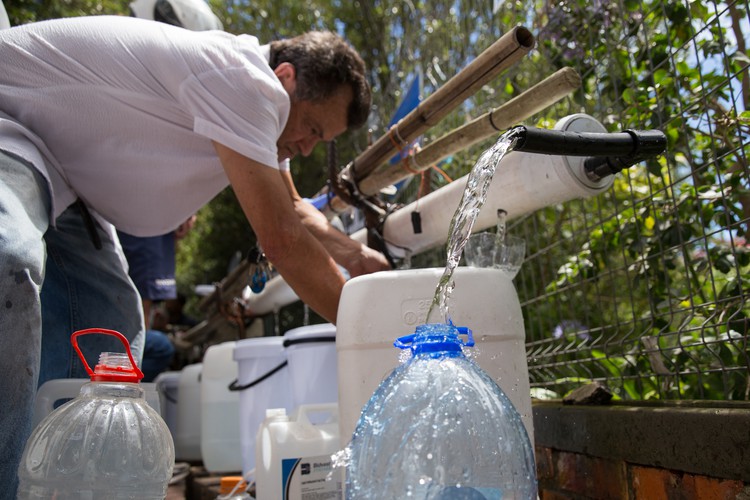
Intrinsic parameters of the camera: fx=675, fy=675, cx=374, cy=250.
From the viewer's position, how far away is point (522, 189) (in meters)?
1.55

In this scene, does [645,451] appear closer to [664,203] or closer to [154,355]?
[664,203]

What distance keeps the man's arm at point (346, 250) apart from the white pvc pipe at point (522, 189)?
159mm

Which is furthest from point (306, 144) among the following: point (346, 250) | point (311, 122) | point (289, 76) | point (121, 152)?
point (121, 152)

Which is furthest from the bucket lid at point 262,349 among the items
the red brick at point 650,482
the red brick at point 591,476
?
the red brick at point 650,482

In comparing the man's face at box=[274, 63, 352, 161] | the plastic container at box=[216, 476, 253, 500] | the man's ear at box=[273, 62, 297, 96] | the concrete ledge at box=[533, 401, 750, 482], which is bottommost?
the plastic container at box=[216, 476, 253, 500]

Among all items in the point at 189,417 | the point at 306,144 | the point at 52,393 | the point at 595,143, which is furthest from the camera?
the point at 189,417

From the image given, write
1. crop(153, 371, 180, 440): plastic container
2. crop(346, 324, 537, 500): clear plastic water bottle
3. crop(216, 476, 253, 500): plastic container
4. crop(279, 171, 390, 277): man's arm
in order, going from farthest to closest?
crop(153, 371, 180, 440): plastic container
crop(279, 171, 390, 277): man's arm
crop(216, 476, 253, 500): plastic container
crop(346, 324, 537, 500): clear plastic water bottle

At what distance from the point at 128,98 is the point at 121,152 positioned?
150 millimetres

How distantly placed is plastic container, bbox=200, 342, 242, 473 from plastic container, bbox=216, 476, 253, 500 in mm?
662

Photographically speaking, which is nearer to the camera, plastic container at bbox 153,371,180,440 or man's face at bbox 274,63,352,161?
man's face at bbox 274,63,352,161

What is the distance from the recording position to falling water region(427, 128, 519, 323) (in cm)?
115

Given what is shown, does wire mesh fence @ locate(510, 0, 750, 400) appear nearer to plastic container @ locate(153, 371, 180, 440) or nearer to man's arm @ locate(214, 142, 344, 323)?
man's arm @ locate(214, 142, 344, 323)

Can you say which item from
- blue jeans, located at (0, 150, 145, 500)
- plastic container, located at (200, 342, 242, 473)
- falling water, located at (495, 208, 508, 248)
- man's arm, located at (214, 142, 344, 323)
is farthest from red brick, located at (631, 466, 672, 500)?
plastic container, located at (200, 342, 242, 473)

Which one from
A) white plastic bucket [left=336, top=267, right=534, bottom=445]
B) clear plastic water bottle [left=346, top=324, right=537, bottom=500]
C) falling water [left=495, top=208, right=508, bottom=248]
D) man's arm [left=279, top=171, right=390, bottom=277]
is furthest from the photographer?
man's arm [left=279, top=171, right=390, bottom=277]
